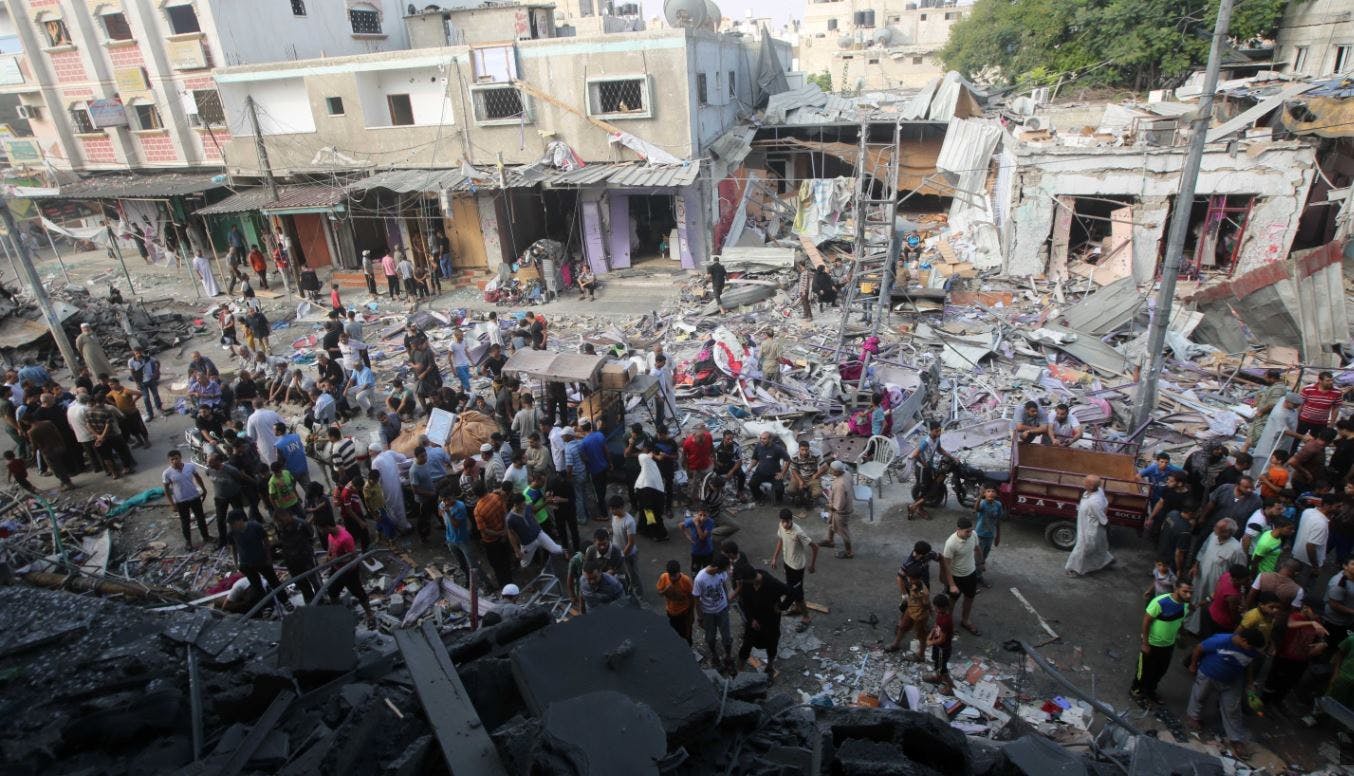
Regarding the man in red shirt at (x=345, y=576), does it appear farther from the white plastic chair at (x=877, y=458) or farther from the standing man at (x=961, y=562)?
the white plastic chair at (x=877, y=458)

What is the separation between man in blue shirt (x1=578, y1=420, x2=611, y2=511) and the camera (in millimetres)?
8844

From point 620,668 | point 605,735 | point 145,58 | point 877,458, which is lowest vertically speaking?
point 877,458

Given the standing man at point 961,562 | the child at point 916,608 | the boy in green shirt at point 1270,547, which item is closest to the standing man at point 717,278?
the standing man at point 961,562

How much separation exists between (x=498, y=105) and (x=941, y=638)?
18.1 meters

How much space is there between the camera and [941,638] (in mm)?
6254

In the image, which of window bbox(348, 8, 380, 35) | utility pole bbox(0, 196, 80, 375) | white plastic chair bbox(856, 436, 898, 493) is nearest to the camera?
white plastic chair bbox(856, 436, 898, 493)

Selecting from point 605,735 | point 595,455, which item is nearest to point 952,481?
point 595,455

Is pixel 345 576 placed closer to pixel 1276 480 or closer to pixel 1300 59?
pixel 1276 480

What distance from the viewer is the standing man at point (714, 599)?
6.40 meters

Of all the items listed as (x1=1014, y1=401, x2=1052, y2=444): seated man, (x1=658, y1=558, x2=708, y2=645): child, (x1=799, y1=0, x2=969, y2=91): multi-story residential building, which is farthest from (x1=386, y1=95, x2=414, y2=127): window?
(x1=799, y1=0, x2=969, y2=91): multi-story residential building

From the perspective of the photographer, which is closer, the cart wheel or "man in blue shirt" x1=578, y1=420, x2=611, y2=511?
the cart wheel

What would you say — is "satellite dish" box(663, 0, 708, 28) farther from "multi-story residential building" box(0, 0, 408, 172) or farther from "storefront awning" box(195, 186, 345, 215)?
"storefront awning" box(195, 186, 345, 215)

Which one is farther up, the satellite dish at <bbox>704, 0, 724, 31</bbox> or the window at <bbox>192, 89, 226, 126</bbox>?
the satellite dish at <bbox>704, 0, 724, 31</bbox>

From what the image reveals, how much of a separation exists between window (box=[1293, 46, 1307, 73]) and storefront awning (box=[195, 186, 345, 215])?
3037cm
